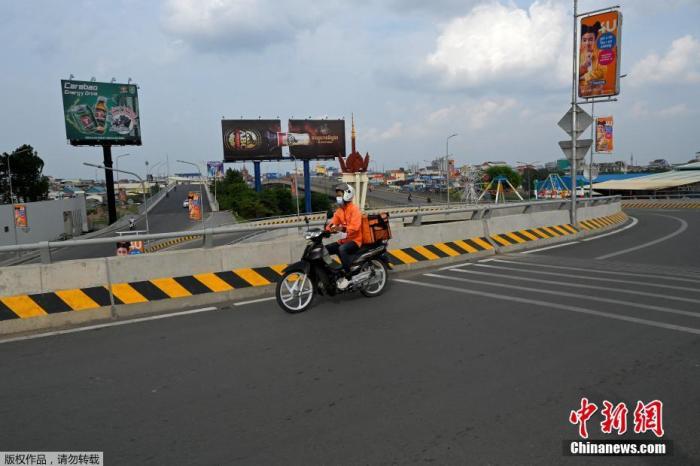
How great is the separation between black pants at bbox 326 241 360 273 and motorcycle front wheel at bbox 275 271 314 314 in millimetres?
719

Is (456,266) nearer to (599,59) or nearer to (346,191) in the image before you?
(346,191)

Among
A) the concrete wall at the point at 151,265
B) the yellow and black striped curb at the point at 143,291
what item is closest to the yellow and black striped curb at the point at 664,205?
the concrete wall at the point at 151,265

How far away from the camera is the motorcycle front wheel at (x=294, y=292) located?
7.27 meters

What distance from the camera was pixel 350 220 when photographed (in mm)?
8117

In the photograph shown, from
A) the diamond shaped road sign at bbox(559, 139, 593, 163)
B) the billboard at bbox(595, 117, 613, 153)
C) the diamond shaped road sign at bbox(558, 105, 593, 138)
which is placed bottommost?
the diamond shaped road sign at bbox(559, 139, 593, 163)

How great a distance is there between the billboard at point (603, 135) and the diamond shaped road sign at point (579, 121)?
95.2ft

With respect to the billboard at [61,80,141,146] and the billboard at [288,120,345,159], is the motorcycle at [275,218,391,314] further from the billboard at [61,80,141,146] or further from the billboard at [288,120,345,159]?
the billboard at [288,120,345,159]

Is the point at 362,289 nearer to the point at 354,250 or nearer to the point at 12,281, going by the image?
the point at 354,250

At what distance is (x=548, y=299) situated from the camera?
772 centimetres

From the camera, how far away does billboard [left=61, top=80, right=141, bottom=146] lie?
183ft

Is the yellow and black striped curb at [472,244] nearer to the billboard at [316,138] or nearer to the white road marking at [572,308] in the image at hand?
the white road marking at [572,308]

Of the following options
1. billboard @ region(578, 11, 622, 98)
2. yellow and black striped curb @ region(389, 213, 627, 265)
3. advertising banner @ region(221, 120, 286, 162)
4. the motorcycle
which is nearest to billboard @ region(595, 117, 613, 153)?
billboard @ region(578, 11, 622, 98)

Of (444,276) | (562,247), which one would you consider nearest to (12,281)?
(444,276)

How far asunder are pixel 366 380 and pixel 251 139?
224ft
